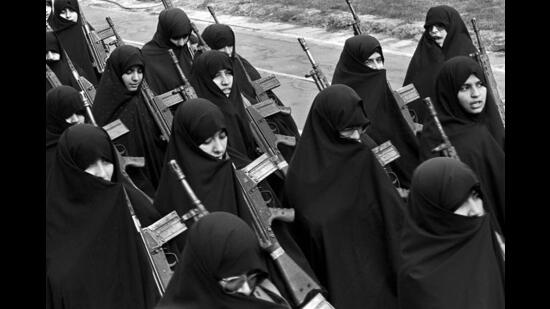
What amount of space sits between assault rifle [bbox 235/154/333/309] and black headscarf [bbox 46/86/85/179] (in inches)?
62.5

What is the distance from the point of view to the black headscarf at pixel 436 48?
9.10 meters

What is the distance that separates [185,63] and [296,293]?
4937 mm

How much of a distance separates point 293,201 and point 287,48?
10613 millimetres

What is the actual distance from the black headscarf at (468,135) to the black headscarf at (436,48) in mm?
2187

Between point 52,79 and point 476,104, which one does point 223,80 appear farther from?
point 476,104

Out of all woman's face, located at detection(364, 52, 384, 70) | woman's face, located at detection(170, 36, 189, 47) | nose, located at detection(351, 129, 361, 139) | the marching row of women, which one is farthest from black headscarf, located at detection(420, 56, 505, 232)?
woman's face, located at detection(170, 36, 189, 47)

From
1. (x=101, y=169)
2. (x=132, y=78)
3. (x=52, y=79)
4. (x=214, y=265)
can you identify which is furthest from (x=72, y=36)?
(x=214, y=265)

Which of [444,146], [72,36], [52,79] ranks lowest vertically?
[444,146]

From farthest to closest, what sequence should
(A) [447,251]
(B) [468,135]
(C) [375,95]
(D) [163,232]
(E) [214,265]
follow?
(C) [375,95], (B) [468,135], (D) [163,232], (A) [447,251], (E) [214,265]

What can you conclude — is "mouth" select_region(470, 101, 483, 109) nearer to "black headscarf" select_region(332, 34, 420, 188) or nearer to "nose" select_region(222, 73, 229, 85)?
"black headscarf" select_region(332, 34, 420, 188)

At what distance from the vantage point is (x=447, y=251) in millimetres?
4812

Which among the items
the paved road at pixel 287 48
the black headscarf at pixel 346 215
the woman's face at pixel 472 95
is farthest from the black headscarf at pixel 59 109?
the paved road at pixel 287 48

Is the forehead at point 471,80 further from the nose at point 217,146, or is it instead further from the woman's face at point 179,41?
the woman's face at point 179,41
